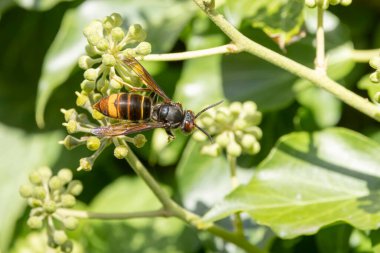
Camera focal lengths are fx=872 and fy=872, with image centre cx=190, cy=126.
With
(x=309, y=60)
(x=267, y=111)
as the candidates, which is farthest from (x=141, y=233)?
(x=309, y=60)

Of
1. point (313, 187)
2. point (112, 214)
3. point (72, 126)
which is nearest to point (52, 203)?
point (112, 214)

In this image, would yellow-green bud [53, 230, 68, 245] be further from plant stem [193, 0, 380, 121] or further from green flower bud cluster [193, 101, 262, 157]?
plant stem [193, 0, 380, 121]

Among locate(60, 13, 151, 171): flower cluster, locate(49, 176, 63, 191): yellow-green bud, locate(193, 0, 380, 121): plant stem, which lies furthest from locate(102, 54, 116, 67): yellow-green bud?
locate(49, 176, 63, 191): yellow-green bud

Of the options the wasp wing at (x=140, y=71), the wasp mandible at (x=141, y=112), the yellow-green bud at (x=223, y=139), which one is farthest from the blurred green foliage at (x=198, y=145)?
the wasp wing at (x=140, y=71)

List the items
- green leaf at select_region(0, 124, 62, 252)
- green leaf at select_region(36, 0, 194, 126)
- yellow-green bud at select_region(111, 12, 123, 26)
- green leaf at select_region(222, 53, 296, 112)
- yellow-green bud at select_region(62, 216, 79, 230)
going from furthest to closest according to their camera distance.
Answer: green leaf at select_region(0, 124, 62, 252), green leaf at select_region(36, 0, 194, 126), green leaf at select_region(222, 53, 296, 112), yellow-green bud at select_region(62, 216, 79, 230), yellow-green bud at select_region(111, 12, 123, 26)

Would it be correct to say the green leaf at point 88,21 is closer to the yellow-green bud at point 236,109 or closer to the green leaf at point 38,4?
the green leaf at point 38,4

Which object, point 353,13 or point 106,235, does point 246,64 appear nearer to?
point 353,13
